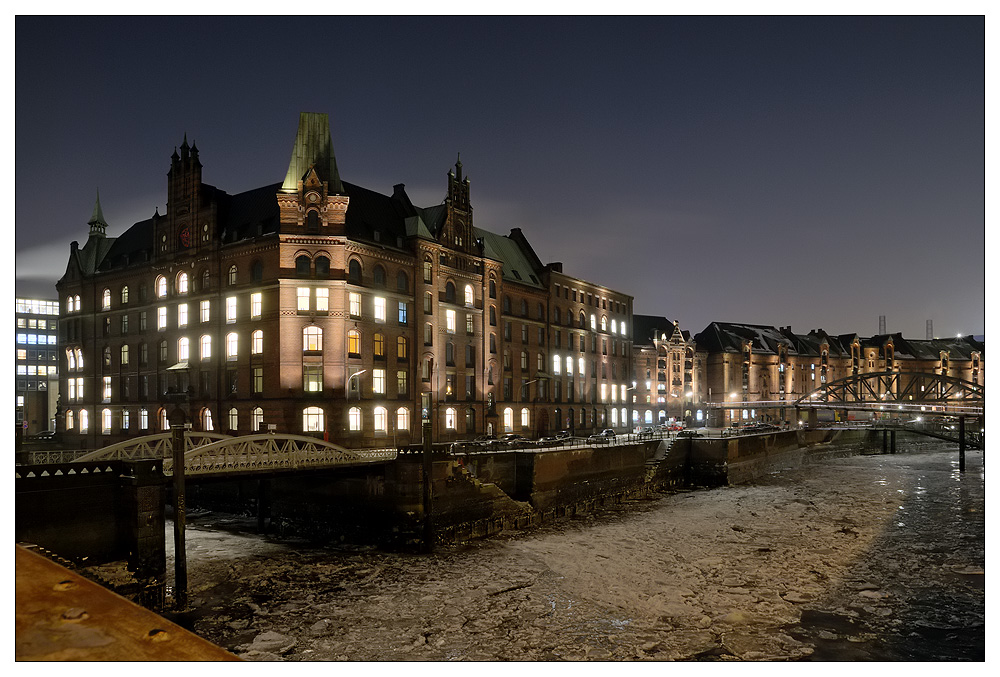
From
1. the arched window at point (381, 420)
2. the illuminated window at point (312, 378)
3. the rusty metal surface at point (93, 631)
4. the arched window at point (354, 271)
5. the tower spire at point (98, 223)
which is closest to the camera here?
the rusty metal surface at point (93, 631)

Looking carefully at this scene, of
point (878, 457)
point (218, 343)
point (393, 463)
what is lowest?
point (878, 457)

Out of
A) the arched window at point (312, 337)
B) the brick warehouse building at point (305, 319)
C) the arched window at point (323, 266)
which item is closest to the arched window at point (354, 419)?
the brick warehouse building at point (305, 319)

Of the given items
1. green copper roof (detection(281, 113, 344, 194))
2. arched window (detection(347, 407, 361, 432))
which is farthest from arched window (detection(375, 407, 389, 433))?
green copper roof (detection(281, 113, 344, 194))

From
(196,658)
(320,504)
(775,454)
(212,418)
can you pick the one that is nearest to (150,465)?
(320,504)

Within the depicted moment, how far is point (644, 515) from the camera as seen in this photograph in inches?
1786

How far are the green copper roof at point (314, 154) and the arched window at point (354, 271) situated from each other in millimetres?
5301

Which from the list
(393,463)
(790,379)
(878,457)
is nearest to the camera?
(393,463)

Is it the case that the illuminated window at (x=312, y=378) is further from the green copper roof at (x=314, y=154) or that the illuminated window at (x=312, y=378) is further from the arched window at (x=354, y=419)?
the green copper roof at (x=314, y=154)

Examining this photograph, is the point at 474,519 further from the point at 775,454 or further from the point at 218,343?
the point at 775,454

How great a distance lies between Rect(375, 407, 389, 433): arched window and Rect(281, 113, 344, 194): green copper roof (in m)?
16.6

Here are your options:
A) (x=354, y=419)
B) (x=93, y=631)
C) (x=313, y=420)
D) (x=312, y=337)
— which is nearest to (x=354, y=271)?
(x=312, y=337)

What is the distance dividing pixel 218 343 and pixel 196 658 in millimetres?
49676

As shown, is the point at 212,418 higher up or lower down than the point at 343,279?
lower down

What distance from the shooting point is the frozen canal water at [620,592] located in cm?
2045
